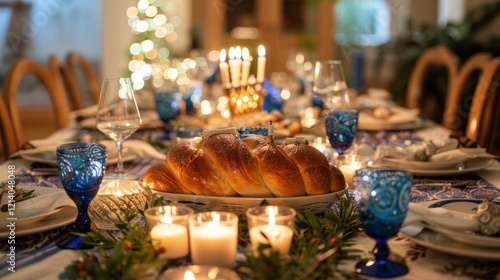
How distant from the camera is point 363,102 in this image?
2.97 meters

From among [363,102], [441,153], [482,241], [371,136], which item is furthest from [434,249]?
[363,102]

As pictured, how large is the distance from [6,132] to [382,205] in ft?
5.03

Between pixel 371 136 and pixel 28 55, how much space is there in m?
5.14

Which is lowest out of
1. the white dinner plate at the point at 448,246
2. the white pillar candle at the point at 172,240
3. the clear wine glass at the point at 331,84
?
the white dinner plate at the point at 448,246

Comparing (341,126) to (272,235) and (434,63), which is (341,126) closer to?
(272,235)

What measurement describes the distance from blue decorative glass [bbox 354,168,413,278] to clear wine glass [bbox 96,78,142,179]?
25.0 inches

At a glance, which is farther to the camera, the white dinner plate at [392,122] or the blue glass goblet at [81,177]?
the white dinner plate at [392,122]

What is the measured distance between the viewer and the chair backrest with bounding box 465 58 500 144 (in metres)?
2.12

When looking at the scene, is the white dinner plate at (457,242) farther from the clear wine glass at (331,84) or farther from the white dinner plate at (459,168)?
the clear wine glass at (331,84)

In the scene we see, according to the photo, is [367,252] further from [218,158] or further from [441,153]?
[441,153]

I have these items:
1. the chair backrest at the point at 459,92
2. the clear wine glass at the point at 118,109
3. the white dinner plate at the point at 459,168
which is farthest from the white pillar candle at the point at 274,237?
the chair backrest at the point at 459,92

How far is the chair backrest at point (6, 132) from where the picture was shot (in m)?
A: 2.15

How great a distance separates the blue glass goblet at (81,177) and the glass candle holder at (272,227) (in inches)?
12.0

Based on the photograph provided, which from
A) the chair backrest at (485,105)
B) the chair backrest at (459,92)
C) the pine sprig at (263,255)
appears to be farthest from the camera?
the chair backrest at (459,92)
